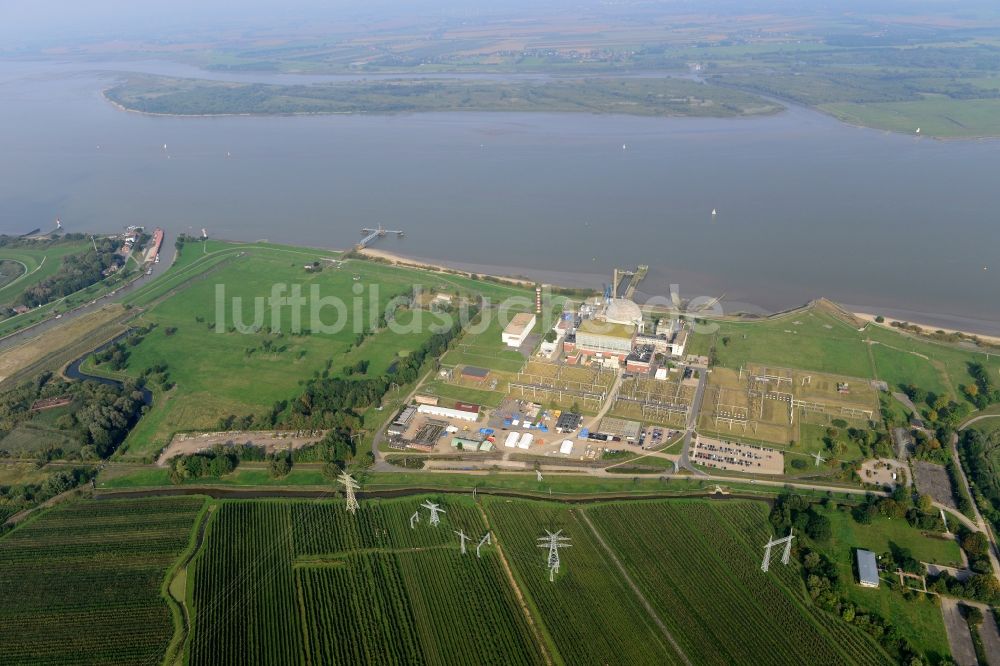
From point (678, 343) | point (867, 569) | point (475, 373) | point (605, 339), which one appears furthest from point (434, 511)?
point (678, 343)

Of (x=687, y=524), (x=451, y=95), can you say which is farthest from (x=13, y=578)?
(x=451, y=95)

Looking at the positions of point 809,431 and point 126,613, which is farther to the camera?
point 809,431

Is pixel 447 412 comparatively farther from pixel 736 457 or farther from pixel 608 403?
pixel 736 457

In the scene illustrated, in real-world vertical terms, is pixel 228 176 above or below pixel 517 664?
above

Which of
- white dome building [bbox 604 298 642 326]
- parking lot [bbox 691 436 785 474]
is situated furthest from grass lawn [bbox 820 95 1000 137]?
parking lot [bbox 691 436 785 474]

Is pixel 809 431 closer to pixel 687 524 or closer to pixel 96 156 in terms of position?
pixel 687 524

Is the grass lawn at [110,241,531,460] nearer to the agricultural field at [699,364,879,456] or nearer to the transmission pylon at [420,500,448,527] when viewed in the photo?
the transmission pylon at [420,500,448,527]

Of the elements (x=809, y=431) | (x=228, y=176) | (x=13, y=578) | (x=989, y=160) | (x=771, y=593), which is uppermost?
(x=989, y=160)
